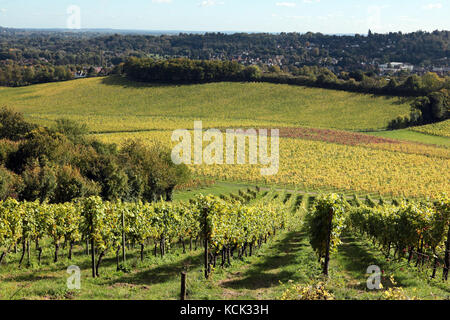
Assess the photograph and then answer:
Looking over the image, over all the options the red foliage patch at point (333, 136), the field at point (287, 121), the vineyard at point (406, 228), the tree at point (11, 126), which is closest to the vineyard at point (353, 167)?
the field at point (287, 121)

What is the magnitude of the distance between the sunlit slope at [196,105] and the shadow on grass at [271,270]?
71.7 metres

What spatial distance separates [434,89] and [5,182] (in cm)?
11678

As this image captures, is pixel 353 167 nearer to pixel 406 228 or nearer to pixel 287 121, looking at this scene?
pixel 406 228

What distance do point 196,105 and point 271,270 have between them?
4260 inches

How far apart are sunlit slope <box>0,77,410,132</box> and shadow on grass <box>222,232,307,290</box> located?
71.7m

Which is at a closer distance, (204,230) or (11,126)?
(204,230)

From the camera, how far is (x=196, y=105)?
128 m

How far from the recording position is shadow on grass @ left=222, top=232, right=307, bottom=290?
20266 millimetres

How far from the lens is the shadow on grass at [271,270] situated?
66.5 ft

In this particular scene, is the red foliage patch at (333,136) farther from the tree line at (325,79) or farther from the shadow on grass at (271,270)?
the shadow on grass at (271,270)

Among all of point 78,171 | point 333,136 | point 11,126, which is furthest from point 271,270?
point 333,136

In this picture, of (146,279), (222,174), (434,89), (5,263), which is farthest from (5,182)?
(434,89)

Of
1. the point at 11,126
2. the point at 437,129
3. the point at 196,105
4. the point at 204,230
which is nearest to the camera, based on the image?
the point at 204,230

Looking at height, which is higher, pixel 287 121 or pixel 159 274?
pixel 287 121
